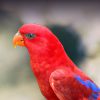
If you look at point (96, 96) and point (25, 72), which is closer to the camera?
point (96, 96)

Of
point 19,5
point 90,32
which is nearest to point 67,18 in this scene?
point 90,32

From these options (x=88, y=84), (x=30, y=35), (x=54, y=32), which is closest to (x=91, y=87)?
(x=88, y=84)

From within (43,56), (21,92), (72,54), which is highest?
(43,56)

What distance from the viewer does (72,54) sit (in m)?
1.64

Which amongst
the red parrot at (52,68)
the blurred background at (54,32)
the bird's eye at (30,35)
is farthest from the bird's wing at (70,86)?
the blurred background at (54,32)

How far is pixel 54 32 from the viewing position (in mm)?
1627

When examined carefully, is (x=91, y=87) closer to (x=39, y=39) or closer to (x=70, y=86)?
(x=70, y=86)

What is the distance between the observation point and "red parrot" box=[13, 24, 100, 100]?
3.67 ft

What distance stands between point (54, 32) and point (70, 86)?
0.55m

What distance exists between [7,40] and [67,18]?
32 centimetres

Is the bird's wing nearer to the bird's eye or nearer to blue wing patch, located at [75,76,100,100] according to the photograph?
blue wing patch, located at [75,76,100,100]

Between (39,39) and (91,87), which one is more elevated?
(39,39)

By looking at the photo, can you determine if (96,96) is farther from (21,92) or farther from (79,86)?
(21,92)

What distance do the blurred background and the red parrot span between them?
48cm
